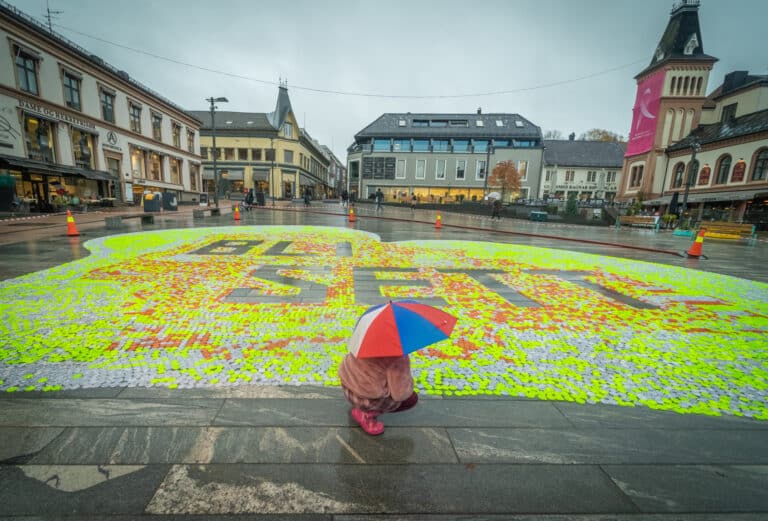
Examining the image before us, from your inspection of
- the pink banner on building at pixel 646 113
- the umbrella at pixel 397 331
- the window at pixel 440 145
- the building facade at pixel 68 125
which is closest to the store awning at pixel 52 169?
the building facade at pixel 68 125

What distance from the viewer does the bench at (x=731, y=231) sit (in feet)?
64.0

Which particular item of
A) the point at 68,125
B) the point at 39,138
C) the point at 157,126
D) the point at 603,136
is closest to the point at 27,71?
the point at 68,125

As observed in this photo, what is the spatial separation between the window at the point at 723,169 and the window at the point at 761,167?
2.18 metres

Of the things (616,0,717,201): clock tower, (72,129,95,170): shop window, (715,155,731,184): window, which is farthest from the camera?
(616,0,717,201): clock tower

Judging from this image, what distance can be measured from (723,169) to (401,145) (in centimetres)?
3629

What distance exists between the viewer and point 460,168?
50000 millimetres

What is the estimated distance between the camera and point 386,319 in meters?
2.01

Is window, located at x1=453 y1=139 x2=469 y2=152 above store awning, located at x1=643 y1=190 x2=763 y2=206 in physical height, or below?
above

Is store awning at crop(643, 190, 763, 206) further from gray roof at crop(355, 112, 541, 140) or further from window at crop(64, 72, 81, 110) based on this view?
window at crop(64, 72, 81, 110)

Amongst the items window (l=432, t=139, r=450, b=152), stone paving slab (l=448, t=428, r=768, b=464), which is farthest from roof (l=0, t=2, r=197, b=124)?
window (l=432, t=139, r=450, b=152)

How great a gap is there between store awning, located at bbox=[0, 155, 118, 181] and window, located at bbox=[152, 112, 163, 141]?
891 cm

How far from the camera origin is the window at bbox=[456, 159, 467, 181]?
49844mm

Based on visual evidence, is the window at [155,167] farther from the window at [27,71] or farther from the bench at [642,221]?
the bench at [642,221]

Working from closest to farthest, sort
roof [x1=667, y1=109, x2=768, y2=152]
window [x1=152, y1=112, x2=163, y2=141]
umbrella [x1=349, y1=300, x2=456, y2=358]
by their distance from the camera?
umbrella [x1=349, y1=300, x2=456, y2=358], roof [x1=667, y1=109, x2=768, y2=152], window [x1=152, y1=112, x2=163, y2=141]
